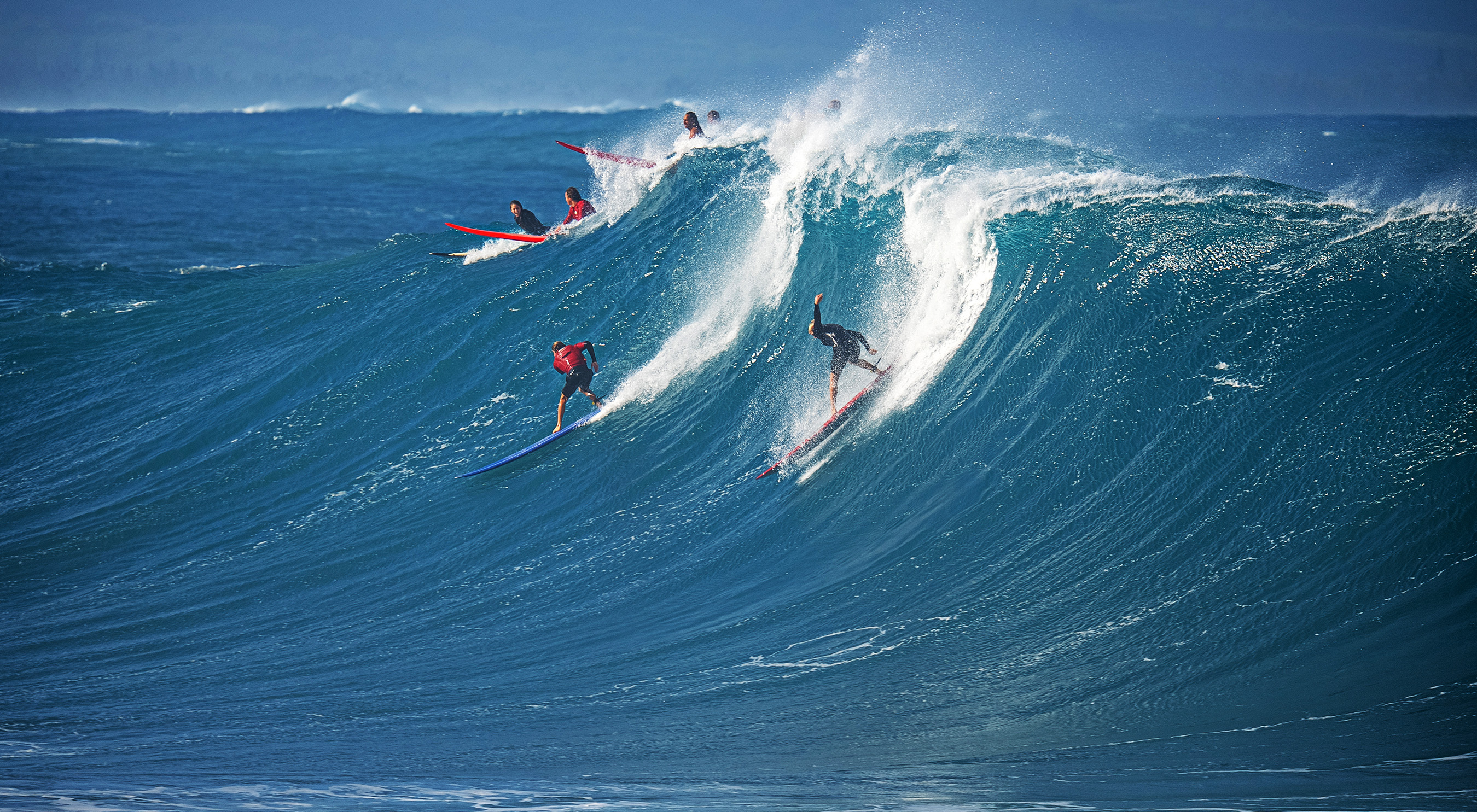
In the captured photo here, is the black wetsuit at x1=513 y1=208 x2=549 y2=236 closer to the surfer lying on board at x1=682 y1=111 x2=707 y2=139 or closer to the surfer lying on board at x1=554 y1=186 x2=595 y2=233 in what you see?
the surfer lying on board at x1=554 y1=186 x2=595 y2=233

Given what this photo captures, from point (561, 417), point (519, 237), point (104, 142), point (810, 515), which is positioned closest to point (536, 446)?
point (561, 417)

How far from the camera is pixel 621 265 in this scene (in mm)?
11750

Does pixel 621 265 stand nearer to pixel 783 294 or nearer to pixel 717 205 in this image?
pixel 717 205

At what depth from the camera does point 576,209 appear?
1391cm

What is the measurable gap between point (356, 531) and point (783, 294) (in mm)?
4795

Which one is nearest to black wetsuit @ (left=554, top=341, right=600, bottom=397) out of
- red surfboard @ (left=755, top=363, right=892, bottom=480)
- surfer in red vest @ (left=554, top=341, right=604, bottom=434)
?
surfer in red vest @ (left=554, top=341, right=604, bottom=434)

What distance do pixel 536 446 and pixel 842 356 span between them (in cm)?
301

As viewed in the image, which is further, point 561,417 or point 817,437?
point 561,417

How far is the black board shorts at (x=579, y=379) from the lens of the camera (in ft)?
29.9

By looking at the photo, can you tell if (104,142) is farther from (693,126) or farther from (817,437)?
(817,437)

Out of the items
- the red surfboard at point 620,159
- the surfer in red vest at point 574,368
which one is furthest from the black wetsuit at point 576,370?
the red surfboard at point 620,159

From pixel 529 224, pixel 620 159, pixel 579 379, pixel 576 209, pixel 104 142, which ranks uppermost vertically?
pixel 104 142

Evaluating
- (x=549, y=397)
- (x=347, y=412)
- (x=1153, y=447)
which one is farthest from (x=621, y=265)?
(x=1153, y=447)

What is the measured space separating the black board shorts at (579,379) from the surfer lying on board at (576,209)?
5132 mm
